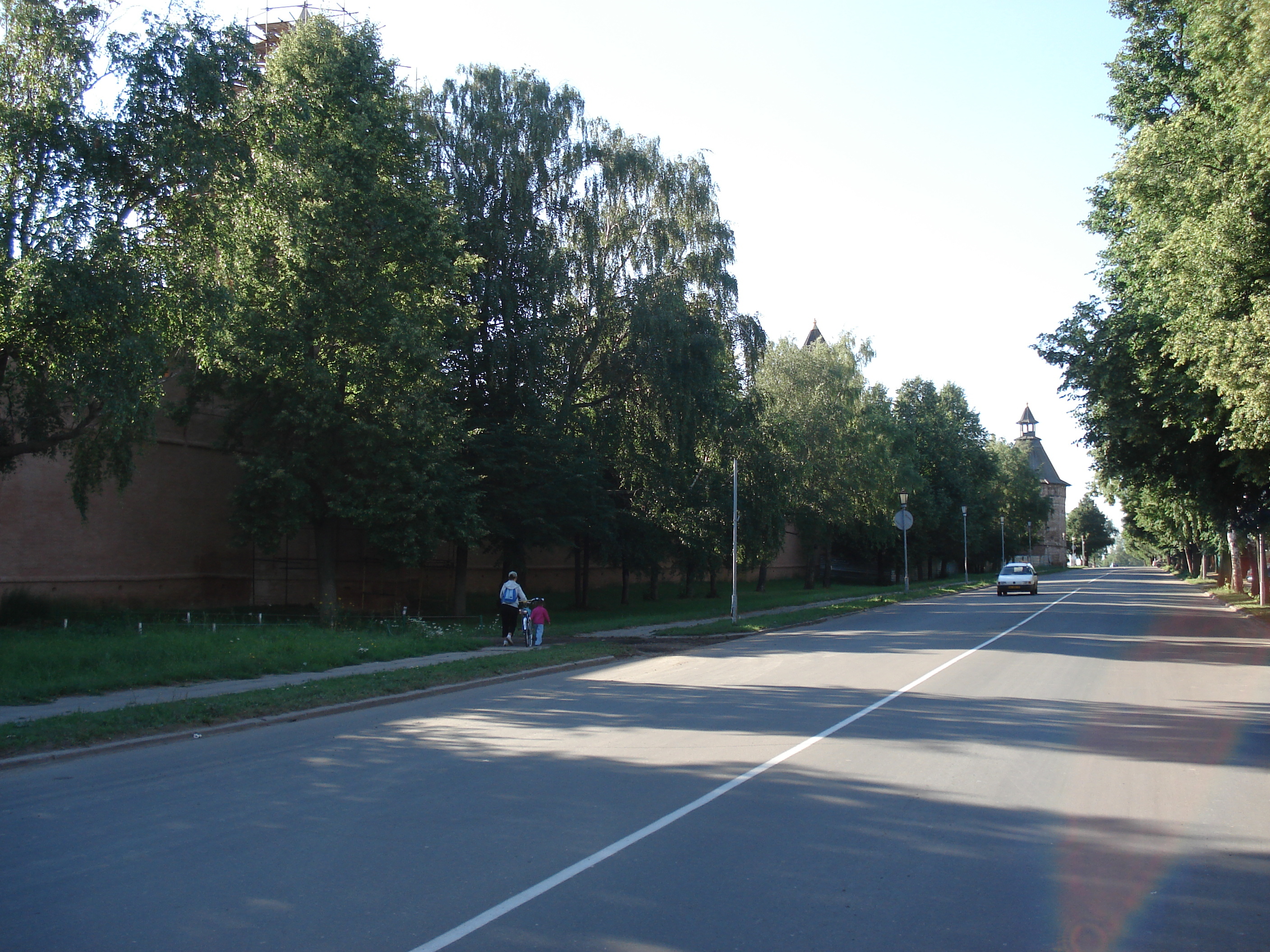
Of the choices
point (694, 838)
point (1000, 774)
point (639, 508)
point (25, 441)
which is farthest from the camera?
point (639, 508)

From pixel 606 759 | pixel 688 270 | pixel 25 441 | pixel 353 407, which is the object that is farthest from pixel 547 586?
pixel 606 759

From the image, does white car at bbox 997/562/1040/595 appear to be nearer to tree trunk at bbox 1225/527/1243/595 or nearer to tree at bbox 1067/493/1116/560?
tree trunk at bbox 1225/527/1243/595

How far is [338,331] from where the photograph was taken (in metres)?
24.3

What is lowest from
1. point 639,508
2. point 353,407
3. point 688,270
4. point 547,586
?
point 547,586

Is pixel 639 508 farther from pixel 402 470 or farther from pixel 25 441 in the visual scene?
pixel 25 441

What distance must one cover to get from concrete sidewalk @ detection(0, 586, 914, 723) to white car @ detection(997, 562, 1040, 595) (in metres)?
31.5

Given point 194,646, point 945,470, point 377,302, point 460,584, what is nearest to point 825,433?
A: point 460,584

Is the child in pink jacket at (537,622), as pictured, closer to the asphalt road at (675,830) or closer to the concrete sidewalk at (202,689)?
the concrete sidewalk at (202,689)

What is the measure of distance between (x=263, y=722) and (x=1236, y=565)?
48365mm

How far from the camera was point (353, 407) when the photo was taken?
81.6ft

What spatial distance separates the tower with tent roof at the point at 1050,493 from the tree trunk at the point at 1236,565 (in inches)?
3757

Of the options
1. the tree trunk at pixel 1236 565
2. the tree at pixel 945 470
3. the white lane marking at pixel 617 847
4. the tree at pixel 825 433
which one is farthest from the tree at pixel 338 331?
the tree at pixel 945 470

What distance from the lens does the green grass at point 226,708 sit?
31.5 feet

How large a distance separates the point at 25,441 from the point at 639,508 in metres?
18.9
